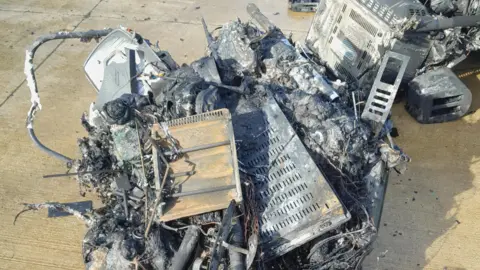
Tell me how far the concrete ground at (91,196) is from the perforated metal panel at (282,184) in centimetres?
102

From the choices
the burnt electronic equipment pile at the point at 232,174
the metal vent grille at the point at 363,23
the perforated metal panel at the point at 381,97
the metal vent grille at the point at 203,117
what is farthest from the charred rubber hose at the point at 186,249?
the metal vent grille at the point at 363,23

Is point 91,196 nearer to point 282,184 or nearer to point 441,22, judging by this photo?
point 282,184

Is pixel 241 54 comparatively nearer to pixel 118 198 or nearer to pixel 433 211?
pixel 118 198

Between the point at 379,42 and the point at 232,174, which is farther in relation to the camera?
the point at 379,42

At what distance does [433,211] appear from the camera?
11.9ft

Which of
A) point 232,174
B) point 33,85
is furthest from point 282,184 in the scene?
point 33,85

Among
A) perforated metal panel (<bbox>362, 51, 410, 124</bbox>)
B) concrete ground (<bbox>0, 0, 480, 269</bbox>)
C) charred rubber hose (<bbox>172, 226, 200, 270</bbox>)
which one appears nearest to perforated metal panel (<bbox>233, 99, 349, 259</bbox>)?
charred rubber hose (<bbox>172, 226, 200, 270</bbox>)

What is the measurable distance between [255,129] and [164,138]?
24.3 inches

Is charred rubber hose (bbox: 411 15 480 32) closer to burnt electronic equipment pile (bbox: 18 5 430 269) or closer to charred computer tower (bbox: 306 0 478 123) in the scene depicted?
charred computer tower (bbox: 306 0 478 123)

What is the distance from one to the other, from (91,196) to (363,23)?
2.90m

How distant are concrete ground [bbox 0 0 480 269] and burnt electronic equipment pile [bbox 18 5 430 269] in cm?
67

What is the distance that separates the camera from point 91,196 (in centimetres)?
378

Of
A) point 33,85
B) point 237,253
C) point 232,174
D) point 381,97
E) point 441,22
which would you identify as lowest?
point 33,85

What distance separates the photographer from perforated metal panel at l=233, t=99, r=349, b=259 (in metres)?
2.54
